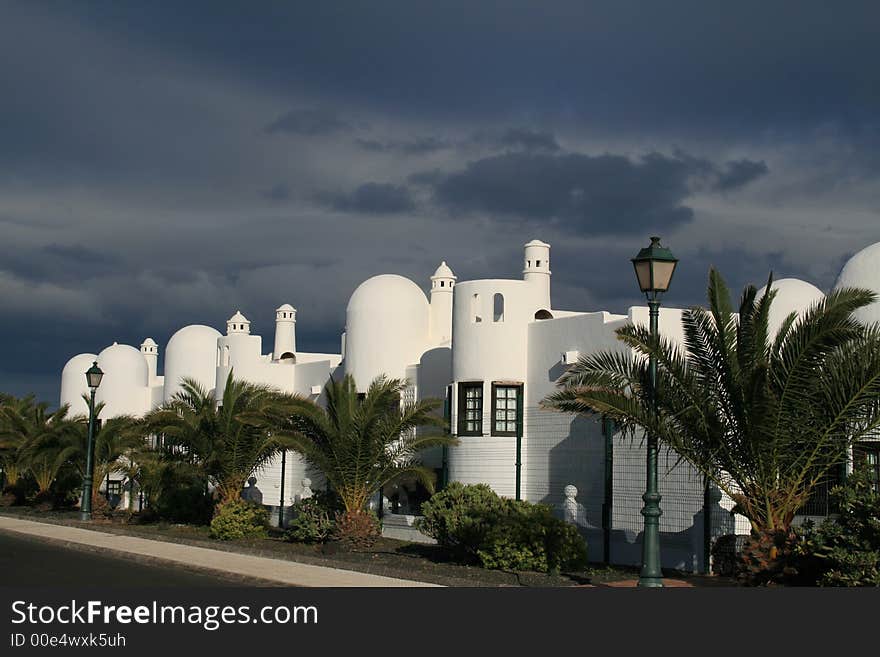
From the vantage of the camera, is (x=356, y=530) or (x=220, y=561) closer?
(x=220, y=561)

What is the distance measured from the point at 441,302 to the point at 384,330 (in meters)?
3.04

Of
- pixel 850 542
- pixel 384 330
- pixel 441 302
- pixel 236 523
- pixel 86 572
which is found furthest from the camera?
pixel 441 302

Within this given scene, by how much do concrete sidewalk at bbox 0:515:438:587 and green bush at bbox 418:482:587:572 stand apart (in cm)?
249

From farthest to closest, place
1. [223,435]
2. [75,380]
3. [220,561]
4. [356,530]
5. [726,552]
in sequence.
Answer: [75,380] < [223,435] < [356,530] < [220,561] < [726,552]

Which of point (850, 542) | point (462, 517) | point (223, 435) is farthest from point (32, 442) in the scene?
point (850, 542)

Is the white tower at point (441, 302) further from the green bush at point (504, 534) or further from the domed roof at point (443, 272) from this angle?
the green bush at point (504, 534)

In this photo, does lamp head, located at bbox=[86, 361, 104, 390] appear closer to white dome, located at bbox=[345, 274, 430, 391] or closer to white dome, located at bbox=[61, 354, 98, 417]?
white dome, located at bbox=[345, 274, 430, 391]

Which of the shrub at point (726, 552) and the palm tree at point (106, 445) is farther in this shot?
the palm tree at point (106, 445)

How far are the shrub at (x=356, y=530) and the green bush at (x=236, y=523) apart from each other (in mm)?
3105

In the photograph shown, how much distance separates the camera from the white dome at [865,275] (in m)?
23.1

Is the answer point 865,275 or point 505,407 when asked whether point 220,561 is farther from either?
point 865,275

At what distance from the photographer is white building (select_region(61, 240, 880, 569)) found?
2191cm

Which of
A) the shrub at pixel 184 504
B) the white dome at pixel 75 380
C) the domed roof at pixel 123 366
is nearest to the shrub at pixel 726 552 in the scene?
the shrub at pixel 184 504

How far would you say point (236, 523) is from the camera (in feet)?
84.5
